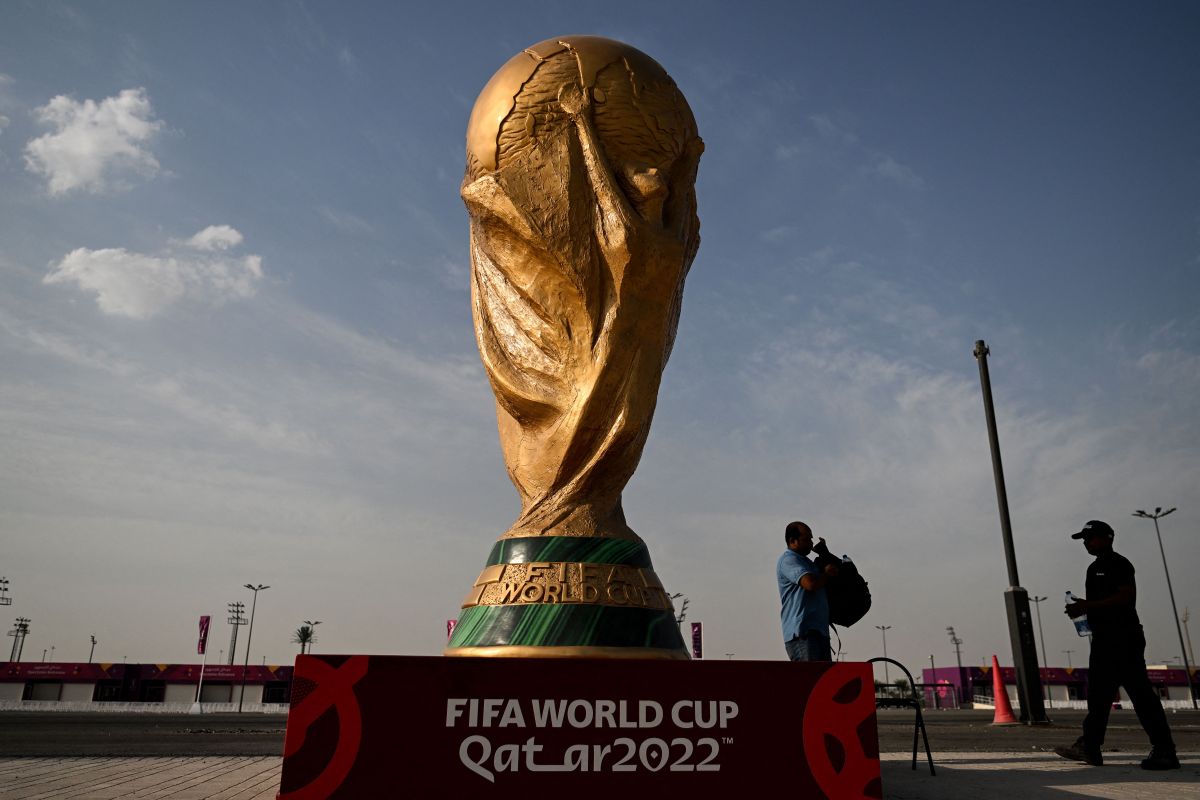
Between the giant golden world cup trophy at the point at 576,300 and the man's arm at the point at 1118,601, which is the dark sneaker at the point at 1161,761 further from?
the giant golden world cup trophy at the point at 576,300

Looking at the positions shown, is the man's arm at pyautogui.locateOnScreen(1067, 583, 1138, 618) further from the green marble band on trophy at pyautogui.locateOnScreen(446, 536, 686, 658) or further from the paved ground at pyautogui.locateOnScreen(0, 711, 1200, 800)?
the green marble band on trophy at pyautogui.locateOnScreen(446, 536, 686, 658)

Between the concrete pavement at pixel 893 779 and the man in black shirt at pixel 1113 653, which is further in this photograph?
the man in black shirt at pixel 1113 653

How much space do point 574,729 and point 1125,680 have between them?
437cm

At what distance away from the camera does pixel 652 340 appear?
5836mm

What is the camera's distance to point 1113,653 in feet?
18.6

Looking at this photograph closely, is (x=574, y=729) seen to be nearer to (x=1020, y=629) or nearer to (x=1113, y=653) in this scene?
(x=1113, y=653)

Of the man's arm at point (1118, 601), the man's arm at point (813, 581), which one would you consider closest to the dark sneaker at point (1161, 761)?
the man's arm at point (1118, 601)

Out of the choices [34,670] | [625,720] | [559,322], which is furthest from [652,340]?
[34,670]

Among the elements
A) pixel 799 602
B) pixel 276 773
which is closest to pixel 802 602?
pixel 799 602

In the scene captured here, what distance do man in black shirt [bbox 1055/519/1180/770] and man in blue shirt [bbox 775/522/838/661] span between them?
1.89 meters

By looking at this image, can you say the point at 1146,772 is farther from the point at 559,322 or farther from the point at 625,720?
the point at 559,322

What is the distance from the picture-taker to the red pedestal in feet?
10.7

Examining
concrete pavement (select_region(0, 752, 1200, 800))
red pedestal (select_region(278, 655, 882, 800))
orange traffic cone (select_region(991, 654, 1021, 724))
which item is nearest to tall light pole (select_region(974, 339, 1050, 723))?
orange traffic cone (select_region(991, 654, 1021, 724))

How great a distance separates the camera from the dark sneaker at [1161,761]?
560 centimetres
